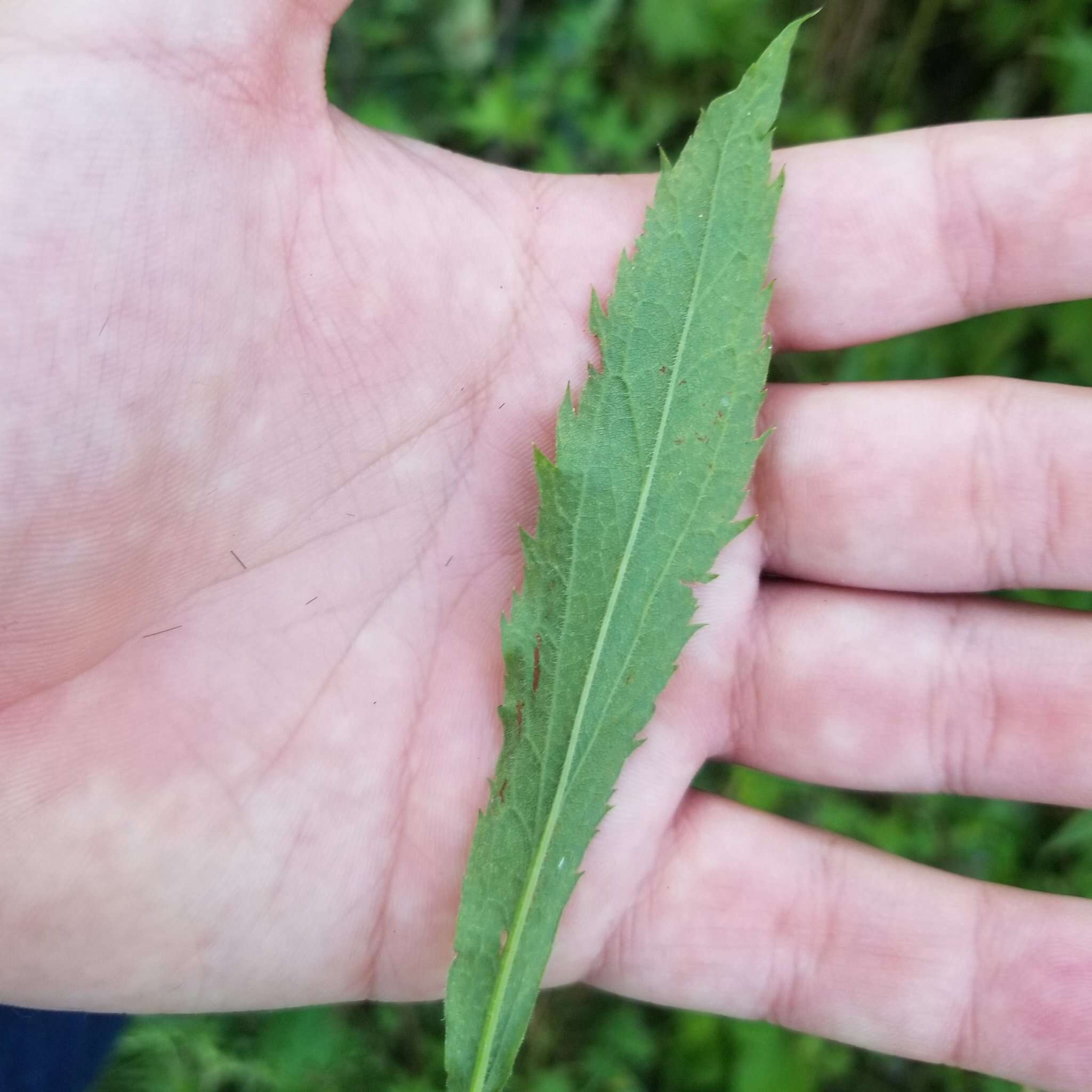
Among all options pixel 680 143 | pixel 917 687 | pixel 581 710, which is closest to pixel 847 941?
pixel 917 687

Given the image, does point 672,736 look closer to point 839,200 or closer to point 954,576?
point 954,576

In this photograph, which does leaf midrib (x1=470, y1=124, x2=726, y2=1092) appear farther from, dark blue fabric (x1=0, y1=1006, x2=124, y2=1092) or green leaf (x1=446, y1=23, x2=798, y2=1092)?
dark blue fabric (x1=0, y1=1006, x2=124, y2=1092)

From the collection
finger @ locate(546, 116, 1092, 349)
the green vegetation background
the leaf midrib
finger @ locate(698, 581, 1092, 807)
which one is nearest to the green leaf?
the leaf midrib

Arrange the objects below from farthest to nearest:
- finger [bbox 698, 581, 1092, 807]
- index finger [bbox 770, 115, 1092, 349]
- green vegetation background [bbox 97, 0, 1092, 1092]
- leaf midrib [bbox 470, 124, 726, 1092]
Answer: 1. green vegetation background [bbox 97, 0, 1092, 1092]
2. finger [bbox 698, 581, 1092, 807]
3. index finger [bbox 770, 115, 1092, 349]
4. leaf midrib [bbox 470, 124, 726, 1092]

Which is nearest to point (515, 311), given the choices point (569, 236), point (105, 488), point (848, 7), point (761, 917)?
point (569, 236)

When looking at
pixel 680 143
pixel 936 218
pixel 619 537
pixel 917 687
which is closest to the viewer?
pixel 619 537

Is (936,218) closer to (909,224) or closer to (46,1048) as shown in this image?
(909,224)
